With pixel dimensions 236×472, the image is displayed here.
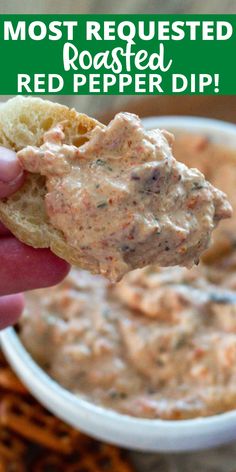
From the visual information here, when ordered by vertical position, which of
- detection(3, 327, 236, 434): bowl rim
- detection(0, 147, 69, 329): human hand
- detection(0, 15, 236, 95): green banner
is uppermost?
detection(0, 15, 236, 95): green banner

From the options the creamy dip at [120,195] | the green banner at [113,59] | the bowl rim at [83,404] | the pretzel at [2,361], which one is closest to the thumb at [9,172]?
the creamy dip at [120,195]

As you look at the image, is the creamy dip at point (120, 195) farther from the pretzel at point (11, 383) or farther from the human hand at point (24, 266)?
the pretzel at point (11, 383)

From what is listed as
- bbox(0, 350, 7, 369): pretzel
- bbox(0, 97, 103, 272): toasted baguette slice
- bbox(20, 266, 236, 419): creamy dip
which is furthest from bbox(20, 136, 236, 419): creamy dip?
bbox(0, 97, 103, 272): toasted baguette slice

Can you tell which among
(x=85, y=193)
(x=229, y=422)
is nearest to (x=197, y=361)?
(x=229, y=422)

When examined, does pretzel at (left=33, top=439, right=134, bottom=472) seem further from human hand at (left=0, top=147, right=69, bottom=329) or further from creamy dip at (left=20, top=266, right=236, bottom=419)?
human hand at (left=0, top=147, right=69, bottom=329)

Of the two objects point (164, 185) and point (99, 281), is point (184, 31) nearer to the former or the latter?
point (99, 281)

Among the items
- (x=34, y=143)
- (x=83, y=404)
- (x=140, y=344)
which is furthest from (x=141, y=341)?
(x=34, y=143)
